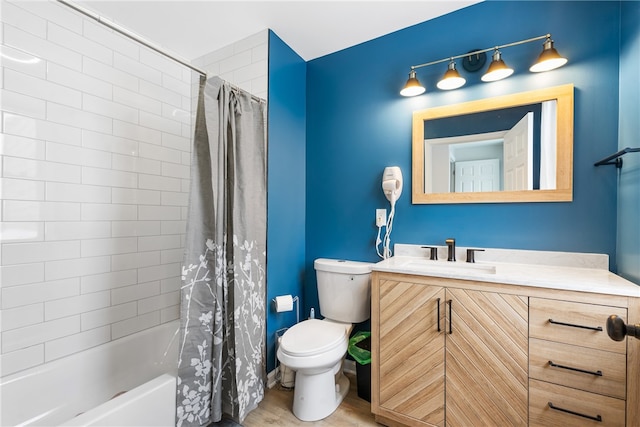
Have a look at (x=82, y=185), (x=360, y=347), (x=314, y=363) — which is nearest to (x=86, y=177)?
(x=82, y=185)

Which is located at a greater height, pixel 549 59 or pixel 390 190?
pixel 549 59

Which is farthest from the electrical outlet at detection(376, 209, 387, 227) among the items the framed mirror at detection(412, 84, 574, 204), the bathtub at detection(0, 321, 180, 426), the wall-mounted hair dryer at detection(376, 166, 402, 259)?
the bathtub at detection(0, 321, 180, 426)

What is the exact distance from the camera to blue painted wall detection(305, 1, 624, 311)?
150 cm

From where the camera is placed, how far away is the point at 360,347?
6.34 feet

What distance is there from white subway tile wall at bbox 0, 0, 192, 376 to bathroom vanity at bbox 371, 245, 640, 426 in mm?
1682

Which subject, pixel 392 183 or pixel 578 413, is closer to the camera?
pixel 578 413

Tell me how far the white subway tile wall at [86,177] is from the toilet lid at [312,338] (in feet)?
3.67

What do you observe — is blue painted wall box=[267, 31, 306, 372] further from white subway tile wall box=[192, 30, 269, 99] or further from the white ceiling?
the white ceiling

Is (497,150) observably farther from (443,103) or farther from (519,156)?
(443,103)

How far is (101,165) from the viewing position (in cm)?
180

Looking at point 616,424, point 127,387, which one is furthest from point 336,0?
point 127,387

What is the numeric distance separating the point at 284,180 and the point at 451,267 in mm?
1332

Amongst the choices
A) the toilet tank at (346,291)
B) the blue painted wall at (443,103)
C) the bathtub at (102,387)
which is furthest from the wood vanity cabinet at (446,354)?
the bathtub at (102,387)

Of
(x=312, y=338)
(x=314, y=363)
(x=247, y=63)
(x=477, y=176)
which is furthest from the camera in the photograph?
(x=247, y=63)
